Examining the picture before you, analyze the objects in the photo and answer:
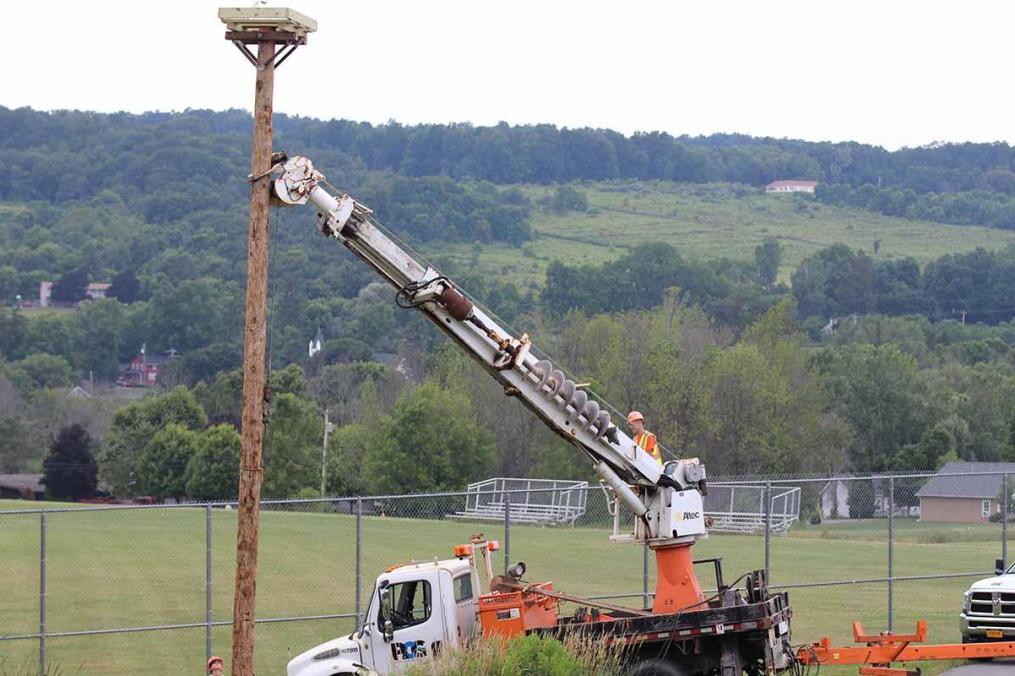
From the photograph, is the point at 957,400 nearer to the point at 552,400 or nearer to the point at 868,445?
the point at 868,445

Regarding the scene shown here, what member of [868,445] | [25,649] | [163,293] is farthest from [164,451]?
[163,293]

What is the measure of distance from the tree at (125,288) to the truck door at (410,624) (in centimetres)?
17655

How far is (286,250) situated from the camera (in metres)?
175

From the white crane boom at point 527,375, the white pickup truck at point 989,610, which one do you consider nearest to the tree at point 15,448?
the white pickup truck at point 989,610

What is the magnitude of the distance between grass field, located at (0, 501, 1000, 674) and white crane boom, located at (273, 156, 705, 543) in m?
4.72

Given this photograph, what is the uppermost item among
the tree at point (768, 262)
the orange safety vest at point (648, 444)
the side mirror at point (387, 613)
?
the tree at point (768, 262)

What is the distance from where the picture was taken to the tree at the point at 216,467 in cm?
7594

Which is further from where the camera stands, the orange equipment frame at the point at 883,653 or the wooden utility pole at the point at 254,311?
the orange equipment frame at the point at 883,653

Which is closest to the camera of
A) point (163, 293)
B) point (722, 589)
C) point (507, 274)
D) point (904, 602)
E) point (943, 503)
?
point (722, 589)

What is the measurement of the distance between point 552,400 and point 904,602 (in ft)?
47.9

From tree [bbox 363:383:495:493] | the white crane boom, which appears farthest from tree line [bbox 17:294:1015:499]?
the white crane boom

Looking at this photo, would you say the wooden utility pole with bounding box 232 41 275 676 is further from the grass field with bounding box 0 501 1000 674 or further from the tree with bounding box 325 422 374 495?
the tree with bounding box 325 422 374 495

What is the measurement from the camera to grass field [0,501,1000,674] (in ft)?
87.9

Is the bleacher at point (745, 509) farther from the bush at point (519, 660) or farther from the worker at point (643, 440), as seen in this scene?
the bush at point (519, 660)
